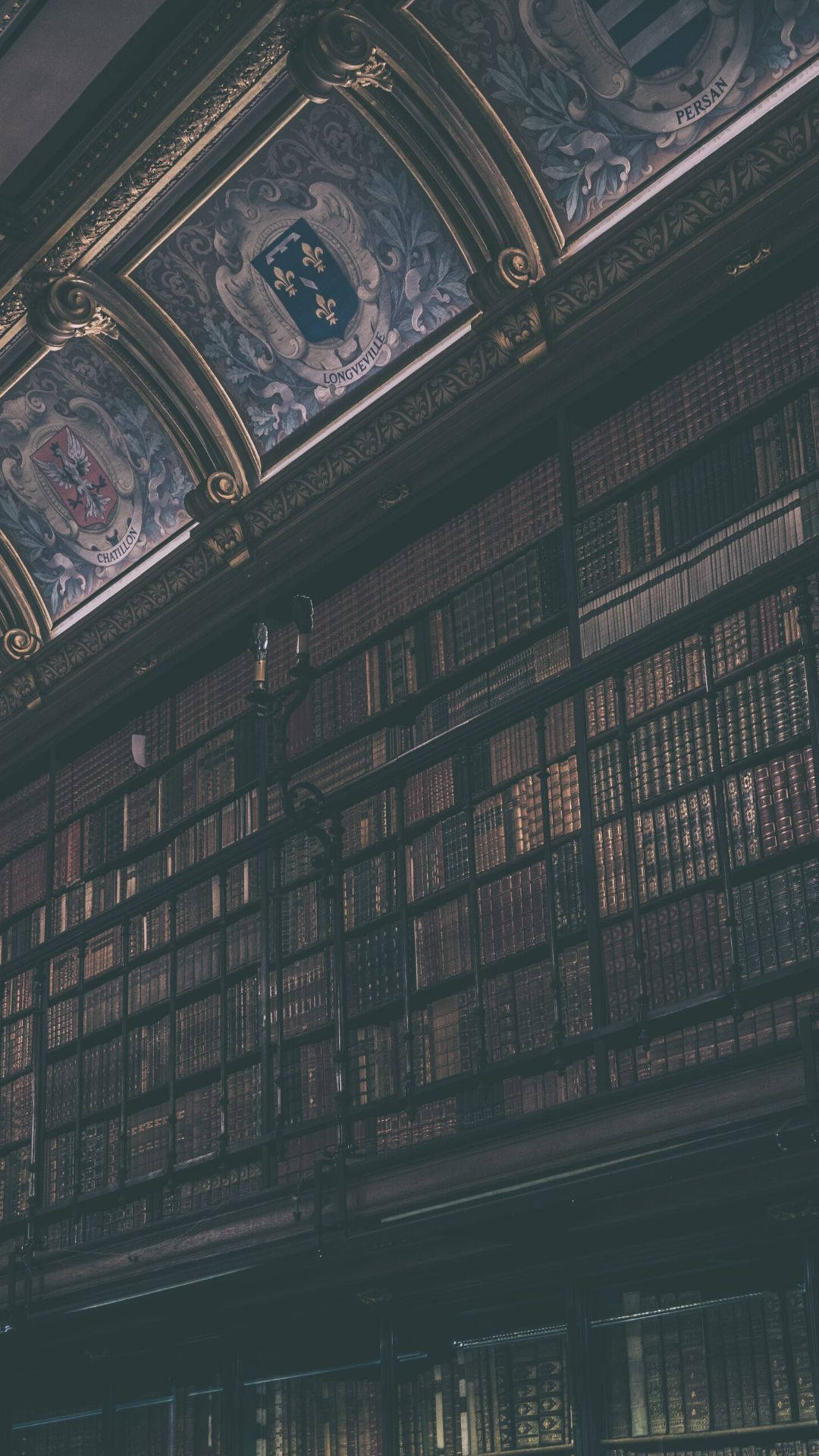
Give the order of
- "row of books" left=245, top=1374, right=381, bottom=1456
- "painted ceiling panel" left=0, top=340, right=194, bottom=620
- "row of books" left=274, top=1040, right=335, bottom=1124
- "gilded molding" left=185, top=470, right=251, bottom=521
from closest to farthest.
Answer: "row of books" left=245, top=1374, right=381, bottom=1456
"row of books" left=274, top=1040, right=335, bottom=1124
"gilded molding" left=185, top=470, right=251, bottom=521
"painted ceiling panel" left=0, top=340, right=194, bottom=620

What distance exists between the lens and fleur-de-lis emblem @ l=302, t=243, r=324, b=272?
5.16 meters

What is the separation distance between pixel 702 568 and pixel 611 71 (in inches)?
51.4

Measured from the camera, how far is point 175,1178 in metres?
5.22

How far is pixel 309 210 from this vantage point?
5102mm

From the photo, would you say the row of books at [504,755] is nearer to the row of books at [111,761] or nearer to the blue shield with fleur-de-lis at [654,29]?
the row of books at [111,761]

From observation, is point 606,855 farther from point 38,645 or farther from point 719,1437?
point 38,645

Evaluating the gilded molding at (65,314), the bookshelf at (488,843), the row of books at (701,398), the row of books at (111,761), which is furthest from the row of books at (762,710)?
the gilded molding at (65,314)

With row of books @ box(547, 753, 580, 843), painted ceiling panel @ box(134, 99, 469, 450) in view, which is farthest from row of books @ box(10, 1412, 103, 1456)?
painted ceiling panel @ box(134, 99, 469, 450)

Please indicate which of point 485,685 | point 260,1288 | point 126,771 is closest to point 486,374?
point 485,685

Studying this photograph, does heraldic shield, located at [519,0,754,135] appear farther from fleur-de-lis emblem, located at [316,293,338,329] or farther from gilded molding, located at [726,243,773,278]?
fleur-de-lis emblem, located at [316,293,338,329]

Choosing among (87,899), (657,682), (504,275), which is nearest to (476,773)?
(657,682)

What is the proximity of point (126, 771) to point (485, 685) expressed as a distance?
1803mm

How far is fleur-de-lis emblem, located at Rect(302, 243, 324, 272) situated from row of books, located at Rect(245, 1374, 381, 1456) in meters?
3.06

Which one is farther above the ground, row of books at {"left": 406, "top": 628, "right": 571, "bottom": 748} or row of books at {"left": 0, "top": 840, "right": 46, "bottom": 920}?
row of books at {"left": 0, "top": 840, "right": 46, "bottom": 920}
